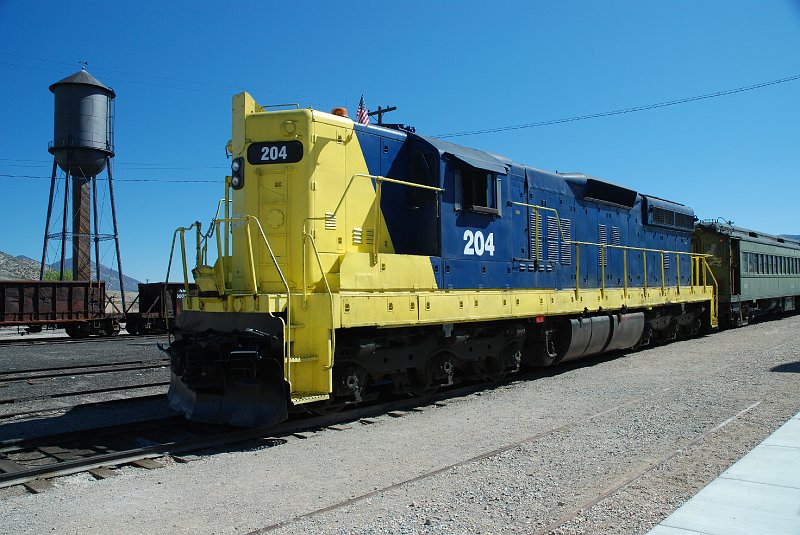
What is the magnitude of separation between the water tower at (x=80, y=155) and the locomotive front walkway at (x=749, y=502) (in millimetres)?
26356

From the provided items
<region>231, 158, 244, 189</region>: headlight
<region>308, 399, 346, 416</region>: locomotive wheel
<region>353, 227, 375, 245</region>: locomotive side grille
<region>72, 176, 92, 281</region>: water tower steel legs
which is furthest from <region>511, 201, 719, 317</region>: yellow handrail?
<region>72, 176, 92, 281</region>: water tower steel legs

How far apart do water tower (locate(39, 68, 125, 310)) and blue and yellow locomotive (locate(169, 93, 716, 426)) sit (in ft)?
71.9

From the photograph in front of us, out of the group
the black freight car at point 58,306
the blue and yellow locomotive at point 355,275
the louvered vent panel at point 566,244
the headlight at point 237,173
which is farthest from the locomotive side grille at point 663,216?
the black freight car at point 58,306

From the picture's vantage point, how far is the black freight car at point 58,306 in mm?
19672

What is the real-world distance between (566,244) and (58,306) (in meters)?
17.2

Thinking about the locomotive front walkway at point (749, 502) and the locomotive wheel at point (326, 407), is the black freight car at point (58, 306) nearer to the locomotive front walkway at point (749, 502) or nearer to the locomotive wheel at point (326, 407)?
the locomotive wheel at point (326, 407)

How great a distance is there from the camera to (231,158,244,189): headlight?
7197mm

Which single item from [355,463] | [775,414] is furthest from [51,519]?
[775,414]

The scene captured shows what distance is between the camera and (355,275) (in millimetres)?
6664

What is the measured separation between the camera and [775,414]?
684cm

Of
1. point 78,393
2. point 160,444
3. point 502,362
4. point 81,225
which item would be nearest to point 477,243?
point 502,362

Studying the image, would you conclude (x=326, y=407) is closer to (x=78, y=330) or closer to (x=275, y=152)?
(x=275, y=152)

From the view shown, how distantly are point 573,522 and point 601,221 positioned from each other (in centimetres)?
941

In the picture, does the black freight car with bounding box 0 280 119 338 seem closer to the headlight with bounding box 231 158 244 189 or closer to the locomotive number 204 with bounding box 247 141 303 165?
the headlight with bounding box 231 158 244 189
